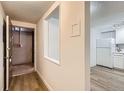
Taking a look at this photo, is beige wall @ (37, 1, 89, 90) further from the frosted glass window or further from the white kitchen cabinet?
the white kitchen cabinet

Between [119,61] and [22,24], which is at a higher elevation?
[22,24]

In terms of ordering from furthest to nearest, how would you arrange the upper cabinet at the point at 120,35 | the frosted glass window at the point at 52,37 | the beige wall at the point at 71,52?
the upper cabinet at the point at 120,35 < the frosted glass window at the point at 52,37 < the beige wall at the point at 71,52

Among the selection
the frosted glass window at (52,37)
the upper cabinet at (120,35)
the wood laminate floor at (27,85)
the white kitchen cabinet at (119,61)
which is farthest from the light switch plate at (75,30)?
the upper cabinet at (120,35)

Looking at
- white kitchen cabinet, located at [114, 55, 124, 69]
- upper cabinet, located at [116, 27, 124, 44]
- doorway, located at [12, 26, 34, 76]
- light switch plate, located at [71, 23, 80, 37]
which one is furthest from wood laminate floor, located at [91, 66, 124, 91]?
doorway, located at [12, 26, 34, 76]

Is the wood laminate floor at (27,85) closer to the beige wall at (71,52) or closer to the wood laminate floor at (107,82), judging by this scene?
the beige wall at (71,52)

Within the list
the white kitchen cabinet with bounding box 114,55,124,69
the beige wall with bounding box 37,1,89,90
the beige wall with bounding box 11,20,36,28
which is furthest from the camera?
the white kitchen cabinet with bounding box 114,55,124,69

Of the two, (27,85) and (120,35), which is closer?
(27,85)

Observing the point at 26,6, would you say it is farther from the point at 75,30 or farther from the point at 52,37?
the point at 75,30

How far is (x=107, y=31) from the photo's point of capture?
270 inches

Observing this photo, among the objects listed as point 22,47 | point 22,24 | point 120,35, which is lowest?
point 22,47

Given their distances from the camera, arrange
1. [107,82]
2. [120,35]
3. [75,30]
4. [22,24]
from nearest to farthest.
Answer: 1. [75,30]
2. [107,82]
3. [22,24]
4. [120,35]

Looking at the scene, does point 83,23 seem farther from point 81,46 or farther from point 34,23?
point 34,23

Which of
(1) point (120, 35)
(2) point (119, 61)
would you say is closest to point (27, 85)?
(2) point (119, 61)

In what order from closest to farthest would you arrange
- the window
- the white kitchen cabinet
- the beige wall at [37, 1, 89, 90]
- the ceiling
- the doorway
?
the beige wall at [37, 1, 89, 90]
the ceiling
the window
the white kitchen cabinet
the doorway
